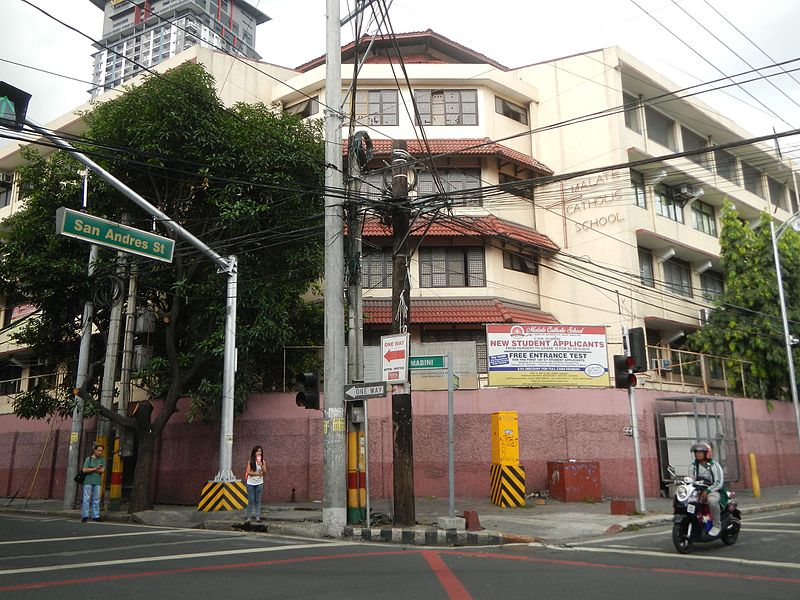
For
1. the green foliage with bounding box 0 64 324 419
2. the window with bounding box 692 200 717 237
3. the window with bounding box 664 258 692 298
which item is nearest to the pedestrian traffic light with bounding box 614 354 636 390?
the green foliage with bounding box 0 64 324 419

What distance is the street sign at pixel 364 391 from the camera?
40.0 ft

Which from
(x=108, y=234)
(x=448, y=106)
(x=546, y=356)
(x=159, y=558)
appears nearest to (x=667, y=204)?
(x=448, y=106)

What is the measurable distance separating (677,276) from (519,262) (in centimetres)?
808

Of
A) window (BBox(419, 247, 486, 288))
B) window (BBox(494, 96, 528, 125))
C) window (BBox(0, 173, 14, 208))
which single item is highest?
window (BBox(0, 173, 14, 208))

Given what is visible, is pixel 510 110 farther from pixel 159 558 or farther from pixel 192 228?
pixel 159 558

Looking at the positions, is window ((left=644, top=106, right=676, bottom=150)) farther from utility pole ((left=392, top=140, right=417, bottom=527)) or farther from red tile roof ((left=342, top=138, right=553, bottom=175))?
utility pole ((left=392, top=140, right=417, bottom=527))

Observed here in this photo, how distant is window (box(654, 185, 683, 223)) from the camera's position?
27.0 metres

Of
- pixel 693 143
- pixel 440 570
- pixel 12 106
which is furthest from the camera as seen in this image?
pixel 693 143

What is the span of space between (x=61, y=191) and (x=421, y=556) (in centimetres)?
1453

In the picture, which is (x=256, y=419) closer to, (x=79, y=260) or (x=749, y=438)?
(x=79, y=260)

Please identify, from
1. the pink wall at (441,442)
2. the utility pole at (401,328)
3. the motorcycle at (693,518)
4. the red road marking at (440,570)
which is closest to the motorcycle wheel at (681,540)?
the motorcycle at (693,518)

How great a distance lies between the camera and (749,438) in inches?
899

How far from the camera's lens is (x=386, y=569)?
8.32 metres

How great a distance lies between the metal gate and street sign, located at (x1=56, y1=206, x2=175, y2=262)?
555 inches
